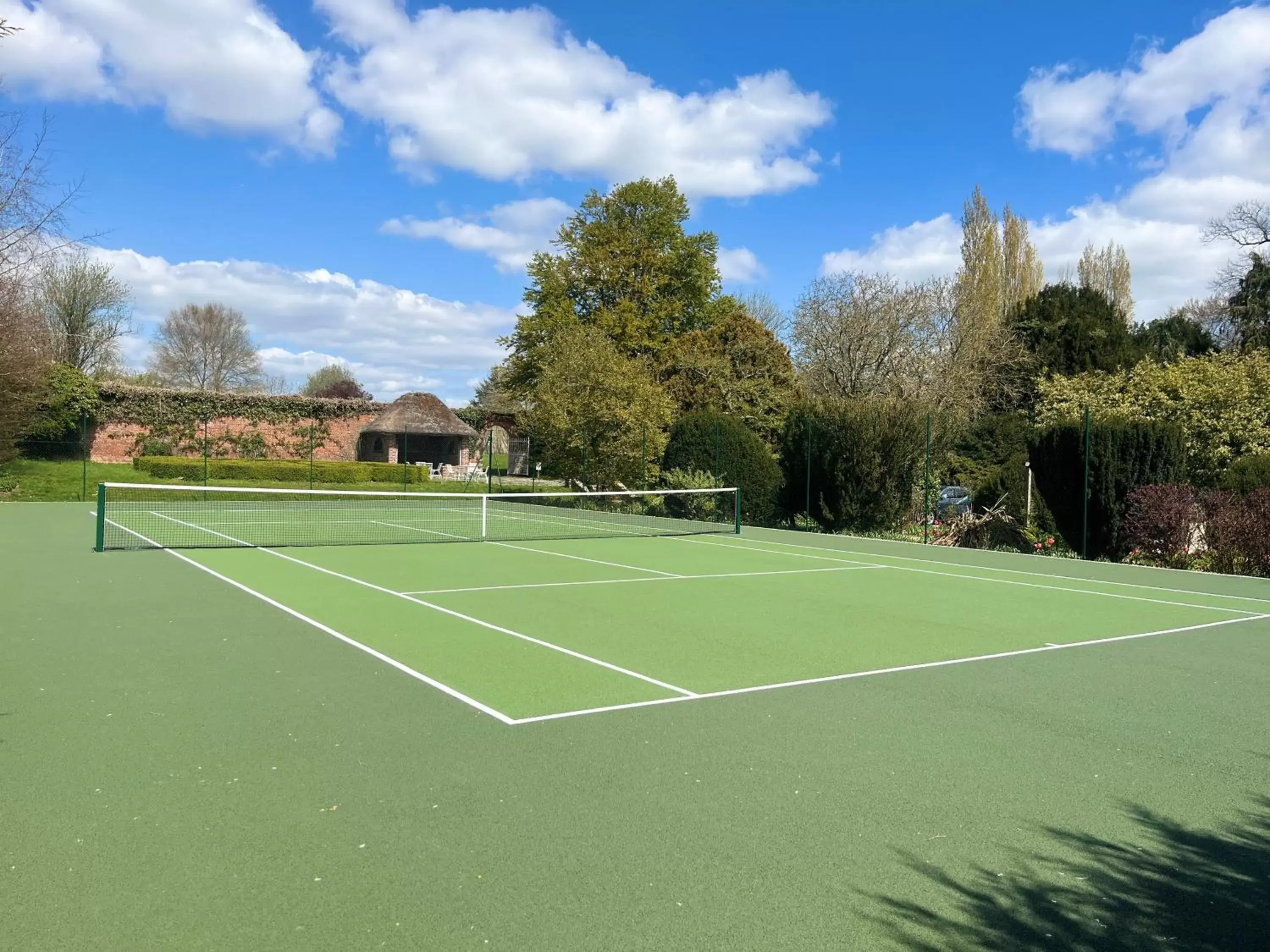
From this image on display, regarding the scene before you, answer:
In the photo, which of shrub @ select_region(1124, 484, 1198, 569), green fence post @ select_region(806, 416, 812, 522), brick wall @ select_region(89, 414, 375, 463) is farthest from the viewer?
brick wall @ select_region(89, 414, 375, 463)

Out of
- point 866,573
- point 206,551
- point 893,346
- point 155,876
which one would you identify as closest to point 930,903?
point 155,876

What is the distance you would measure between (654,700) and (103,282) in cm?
4322

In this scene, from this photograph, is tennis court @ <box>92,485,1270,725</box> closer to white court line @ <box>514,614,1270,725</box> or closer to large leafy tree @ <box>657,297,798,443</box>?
white court line @ <box>514,614,1270,725</box>

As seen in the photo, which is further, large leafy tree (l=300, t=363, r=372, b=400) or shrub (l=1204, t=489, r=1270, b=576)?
large leafy tree (l=300, t=363, r=372, b=400)

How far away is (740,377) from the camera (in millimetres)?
35969

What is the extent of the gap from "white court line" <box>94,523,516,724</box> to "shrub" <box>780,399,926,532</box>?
12811mm

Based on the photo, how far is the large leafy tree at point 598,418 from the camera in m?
26.9

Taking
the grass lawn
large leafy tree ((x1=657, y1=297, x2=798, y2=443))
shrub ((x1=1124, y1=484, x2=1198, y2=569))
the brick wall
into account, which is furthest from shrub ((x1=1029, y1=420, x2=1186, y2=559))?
the brick wall

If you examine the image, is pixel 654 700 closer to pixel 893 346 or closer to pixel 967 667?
pixel 967 667

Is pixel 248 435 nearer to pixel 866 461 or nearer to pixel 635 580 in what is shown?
pixel 866 461

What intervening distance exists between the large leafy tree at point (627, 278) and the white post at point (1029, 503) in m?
24.3

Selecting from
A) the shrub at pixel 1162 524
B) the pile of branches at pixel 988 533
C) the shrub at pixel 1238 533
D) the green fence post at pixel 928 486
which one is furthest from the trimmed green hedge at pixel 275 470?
the shrub at pixel 1238 533

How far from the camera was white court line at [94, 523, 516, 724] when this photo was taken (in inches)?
226

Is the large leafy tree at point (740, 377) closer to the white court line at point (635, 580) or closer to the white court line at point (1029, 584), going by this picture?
the white court line at point (1029, 584)
